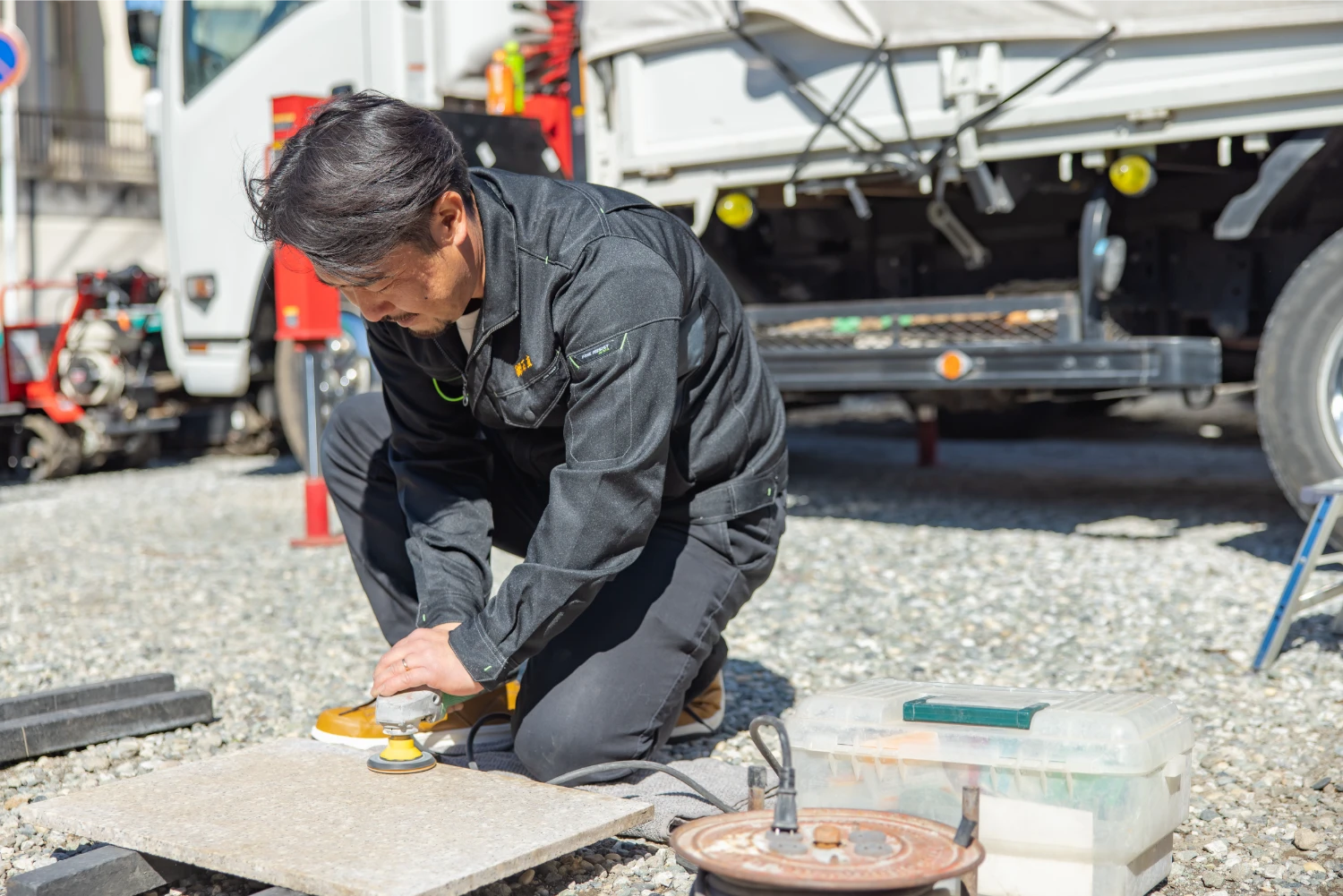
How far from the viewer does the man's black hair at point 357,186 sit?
5.69 ft

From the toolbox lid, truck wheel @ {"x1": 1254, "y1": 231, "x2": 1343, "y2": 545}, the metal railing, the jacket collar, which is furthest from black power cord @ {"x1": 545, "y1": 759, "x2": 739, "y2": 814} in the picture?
the metal railing

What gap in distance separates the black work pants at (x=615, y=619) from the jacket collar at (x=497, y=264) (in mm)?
483

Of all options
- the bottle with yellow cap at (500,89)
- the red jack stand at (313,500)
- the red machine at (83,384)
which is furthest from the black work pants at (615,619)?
the red machine at (83,384)

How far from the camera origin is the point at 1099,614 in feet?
11.6

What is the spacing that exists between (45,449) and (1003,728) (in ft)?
23.5

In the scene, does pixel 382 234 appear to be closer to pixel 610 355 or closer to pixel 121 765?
pixel 610 355

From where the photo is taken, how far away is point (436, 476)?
233 centimetres

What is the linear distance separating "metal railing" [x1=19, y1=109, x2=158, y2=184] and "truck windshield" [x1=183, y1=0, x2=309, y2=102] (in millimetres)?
10894

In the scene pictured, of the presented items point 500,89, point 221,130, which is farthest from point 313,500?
point 221,130

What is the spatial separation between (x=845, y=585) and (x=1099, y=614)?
0.78 m

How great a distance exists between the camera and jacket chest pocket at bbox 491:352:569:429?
201cm

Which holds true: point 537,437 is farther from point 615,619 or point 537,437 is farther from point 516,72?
point 516,72

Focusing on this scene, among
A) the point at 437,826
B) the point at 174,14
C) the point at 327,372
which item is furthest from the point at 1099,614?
the point at 174,14

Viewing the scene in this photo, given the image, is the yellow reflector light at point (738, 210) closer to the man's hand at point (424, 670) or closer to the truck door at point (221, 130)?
the truck door at point (221, 130)
